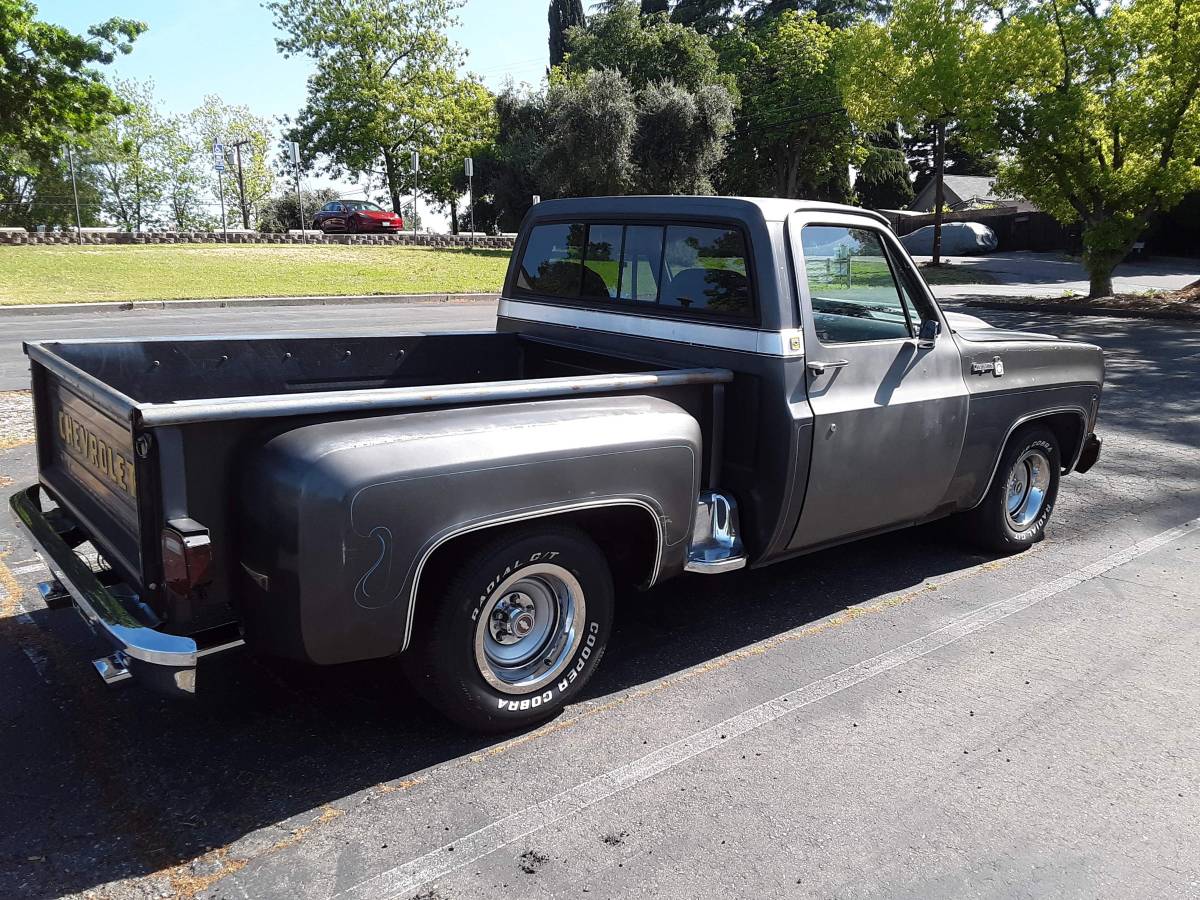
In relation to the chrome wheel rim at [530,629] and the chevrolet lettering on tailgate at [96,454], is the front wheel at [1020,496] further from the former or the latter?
the chevrolet lettering on tailgate at [96,454]

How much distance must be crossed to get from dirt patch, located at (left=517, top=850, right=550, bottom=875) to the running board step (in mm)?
1379

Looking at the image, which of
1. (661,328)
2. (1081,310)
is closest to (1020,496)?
(661,328)

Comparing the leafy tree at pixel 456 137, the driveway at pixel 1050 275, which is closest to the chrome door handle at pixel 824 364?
the driveway at pixel 1050 275

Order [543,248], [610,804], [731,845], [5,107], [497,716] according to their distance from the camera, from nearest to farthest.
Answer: [731,845]
[610,804]
[497,716]
[543,248]
[5,107]

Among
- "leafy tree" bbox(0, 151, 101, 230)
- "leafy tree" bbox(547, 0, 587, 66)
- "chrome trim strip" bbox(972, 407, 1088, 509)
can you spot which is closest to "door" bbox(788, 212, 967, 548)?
"chrome trim strip" bbox(972, 407, 1088, 509)

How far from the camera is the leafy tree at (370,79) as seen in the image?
4950 centimetres

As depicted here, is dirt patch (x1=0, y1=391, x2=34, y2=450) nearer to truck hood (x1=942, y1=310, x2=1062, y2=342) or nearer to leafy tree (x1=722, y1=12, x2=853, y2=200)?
truck hood (x1=942, y1=310, x2=1062, y2=342)

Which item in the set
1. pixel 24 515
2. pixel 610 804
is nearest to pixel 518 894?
pixel 610 804

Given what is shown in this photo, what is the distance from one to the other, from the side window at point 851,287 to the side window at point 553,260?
1256 mm

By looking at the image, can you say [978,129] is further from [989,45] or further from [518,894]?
[518,894]

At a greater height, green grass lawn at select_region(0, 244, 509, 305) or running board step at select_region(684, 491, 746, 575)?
green grass lawn at select_region(0, 244, 509, 305)

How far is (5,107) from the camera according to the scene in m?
25.4

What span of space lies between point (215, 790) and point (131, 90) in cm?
7792

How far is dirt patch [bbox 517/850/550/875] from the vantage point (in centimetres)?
271
